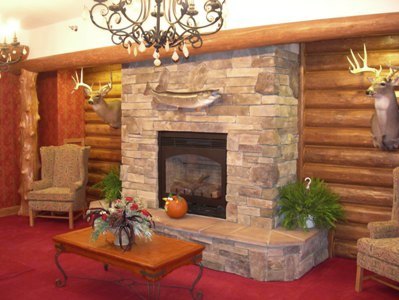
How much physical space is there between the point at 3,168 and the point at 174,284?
414cm

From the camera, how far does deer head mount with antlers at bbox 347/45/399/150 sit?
407 cm

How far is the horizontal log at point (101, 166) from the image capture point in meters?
6.95

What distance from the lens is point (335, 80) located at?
479 centimetres

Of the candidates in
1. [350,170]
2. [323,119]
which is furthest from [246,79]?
[350,170]

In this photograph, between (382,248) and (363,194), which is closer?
(382,248)

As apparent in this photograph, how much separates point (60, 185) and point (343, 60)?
437 cm

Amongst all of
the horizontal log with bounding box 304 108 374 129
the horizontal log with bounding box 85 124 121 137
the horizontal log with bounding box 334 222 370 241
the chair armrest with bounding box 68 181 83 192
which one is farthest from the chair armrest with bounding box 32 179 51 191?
the horizontal log with bounding box 334 222 370 241

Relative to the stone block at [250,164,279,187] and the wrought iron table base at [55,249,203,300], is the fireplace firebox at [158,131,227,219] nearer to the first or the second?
the stone block at [250,164,279,187]

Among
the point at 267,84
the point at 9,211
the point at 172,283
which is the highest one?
the point at 267,84

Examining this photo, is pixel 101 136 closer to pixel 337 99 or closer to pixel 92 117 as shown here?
pixel 92 117

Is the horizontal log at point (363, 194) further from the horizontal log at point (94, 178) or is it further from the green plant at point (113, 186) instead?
the horizontal log at point (94, 178)

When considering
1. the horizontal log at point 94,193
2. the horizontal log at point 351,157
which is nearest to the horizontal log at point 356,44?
the horizontal log at point 351,157

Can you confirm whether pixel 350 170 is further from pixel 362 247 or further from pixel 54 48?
pixel 54 48

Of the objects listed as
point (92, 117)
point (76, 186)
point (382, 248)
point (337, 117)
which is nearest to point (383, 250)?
point (382, 248)
